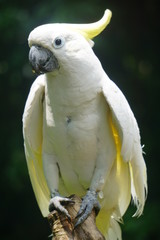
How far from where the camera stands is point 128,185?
352 centimetres

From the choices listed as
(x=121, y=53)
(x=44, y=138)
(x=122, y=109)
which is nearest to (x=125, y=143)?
(x=122, y=109)

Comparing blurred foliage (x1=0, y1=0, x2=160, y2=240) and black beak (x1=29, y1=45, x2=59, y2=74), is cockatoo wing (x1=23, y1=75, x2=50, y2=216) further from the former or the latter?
blurred foliage (x1=0, y1=0, x2=160, y2=240)

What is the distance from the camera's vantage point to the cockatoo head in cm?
310

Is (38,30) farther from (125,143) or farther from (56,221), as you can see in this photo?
(56,221)

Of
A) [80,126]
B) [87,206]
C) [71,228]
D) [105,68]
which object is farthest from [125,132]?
[105,68]

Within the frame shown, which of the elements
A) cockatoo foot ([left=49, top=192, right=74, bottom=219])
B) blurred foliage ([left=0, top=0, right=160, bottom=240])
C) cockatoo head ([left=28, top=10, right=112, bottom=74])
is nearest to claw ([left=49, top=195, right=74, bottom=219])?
cockatoo foot ([left=49, top=192, right=74, bottom=219])

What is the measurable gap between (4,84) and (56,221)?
2400 mm

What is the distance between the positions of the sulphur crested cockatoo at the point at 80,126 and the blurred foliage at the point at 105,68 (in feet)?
5.07

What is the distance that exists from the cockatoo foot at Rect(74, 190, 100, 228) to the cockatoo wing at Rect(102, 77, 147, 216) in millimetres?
231

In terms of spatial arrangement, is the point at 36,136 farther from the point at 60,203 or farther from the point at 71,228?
the point at 71,228

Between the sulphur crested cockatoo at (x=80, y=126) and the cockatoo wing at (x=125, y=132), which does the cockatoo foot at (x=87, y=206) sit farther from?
the cockatoo wing at (x=125, y=132)

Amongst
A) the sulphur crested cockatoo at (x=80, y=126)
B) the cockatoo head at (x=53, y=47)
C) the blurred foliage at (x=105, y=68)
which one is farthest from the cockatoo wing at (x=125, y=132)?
the blurred foliage at (x=105, y=68)

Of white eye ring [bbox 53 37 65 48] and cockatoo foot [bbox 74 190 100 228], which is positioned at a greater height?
white eye ring [bbox 53 37 65 48]

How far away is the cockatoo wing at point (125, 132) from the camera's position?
3.24 m
